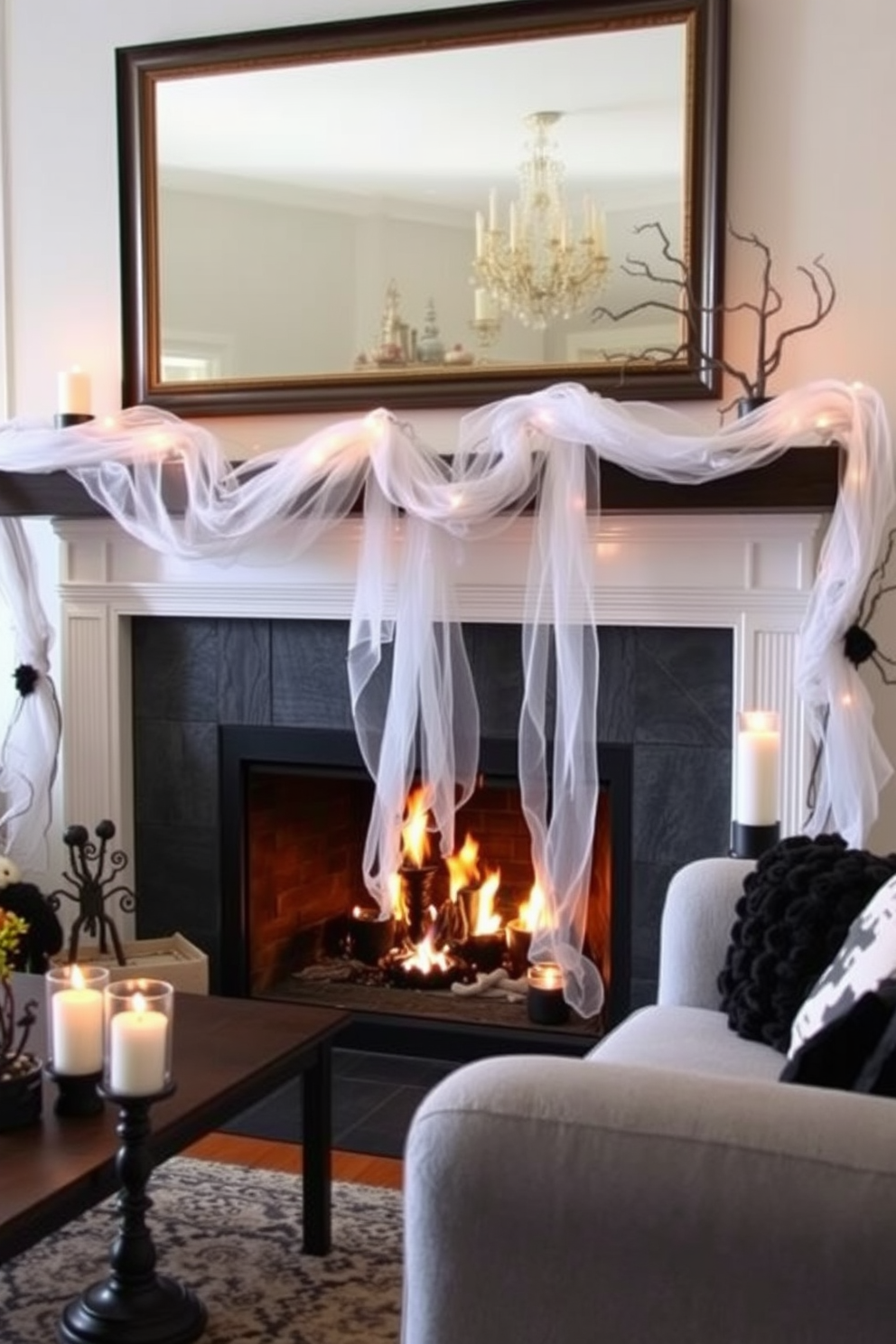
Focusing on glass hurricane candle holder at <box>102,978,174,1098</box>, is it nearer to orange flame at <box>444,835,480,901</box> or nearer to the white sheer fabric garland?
the white sheer fabric garland

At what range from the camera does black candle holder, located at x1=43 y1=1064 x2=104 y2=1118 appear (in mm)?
2043

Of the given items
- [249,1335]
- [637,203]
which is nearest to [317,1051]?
[249,1335]

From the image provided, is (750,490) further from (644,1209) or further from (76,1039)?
(644,1209)

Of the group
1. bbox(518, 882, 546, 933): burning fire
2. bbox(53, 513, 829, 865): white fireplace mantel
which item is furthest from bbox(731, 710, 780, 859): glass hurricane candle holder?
bbox(518, 882, 546, 933): burning fire

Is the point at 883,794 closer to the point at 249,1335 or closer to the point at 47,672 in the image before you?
the point at 249,1335

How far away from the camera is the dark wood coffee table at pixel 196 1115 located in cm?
182

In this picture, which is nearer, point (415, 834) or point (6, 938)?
point (6, 938)

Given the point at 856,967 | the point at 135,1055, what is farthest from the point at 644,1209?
the point at 135,1055

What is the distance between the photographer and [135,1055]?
1875 millimetres

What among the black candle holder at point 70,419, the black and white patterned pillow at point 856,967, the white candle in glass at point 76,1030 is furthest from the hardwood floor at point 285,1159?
the black candle holder at point 70,419

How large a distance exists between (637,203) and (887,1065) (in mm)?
2113

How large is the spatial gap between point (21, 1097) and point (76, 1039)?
0.10 meters

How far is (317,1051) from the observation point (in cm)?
242

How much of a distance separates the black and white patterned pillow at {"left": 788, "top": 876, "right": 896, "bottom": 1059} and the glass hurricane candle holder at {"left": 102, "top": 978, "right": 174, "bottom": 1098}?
2.57ft
